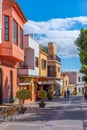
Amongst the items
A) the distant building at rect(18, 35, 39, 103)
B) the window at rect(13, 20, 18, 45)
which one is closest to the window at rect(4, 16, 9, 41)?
the window at rect(13, 20, 18, 45)

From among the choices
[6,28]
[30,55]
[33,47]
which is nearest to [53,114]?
→ [6,28]

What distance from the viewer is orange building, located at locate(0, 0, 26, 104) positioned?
30766 mm

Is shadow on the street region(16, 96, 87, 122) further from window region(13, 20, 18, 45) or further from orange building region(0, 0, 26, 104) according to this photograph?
window region(13, 20, 18, 45)

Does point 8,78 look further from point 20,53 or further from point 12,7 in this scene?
point 12,7

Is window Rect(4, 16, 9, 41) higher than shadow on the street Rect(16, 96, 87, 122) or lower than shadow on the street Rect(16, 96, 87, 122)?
higher

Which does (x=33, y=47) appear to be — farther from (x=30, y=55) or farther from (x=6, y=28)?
(x=6, y=28)

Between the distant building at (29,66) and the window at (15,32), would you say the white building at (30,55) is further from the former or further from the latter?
the window at (15,32)

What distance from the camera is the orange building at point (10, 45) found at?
101 feet

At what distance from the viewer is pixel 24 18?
36.8 meters

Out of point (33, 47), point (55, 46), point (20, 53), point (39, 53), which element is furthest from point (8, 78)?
point (55, 46)

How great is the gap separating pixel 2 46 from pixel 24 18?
22.8 ft

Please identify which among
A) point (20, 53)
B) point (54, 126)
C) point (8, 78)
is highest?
point (20, 53)

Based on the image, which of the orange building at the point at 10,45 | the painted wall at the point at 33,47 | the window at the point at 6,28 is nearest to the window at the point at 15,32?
the orange building at the point at 10,45

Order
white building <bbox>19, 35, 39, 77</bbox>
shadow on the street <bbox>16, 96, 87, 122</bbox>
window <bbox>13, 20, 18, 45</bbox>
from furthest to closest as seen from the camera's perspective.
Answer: white building <bbox>19, 35, 39, 77</bbox>
window <bbox>13, 20, 18, 45</bbox>
shadow on the street <bbox>16, 96, 87, 122</bbox>
